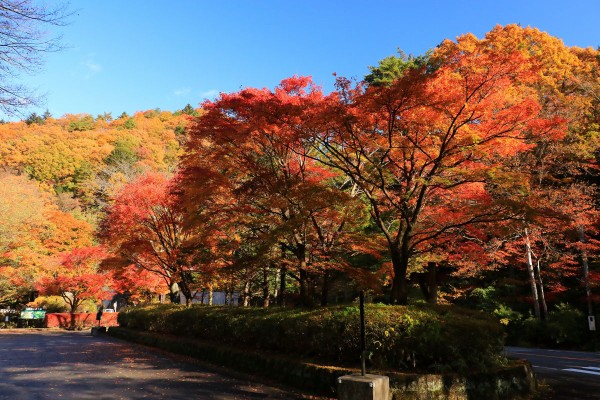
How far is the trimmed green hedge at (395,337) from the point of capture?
7125 mm

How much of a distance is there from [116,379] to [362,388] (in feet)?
19.7

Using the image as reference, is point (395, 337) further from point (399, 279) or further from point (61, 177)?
point (61, 177)

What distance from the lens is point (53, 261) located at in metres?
28.5

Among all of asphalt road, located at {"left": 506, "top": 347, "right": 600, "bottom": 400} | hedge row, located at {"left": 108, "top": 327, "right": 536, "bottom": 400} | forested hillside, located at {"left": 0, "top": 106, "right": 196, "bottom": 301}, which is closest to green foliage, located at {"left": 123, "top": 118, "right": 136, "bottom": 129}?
forested hillside, located at {"left": 0, "top": 106, "right": 196, "bottom": 301}

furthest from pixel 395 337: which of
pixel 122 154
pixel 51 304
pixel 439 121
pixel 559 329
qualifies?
pixel 122 154

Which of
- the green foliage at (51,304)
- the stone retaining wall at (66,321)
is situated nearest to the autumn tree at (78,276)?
the stone retaining wall at (66,321)

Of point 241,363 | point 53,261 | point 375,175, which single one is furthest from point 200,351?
point 53,261

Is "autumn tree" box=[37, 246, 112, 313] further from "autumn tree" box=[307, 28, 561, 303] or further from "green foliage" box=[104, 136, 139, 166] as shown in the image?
"autumn tree" box=[307, 28, 561, 303]

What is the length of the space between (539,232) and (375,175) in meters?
12.4

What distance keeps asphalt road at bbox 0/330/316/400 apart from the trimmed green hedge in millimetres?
1187

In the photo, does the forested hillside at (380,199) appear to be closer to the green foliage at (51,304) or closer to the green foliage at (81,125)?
the green foliage at (51,304)

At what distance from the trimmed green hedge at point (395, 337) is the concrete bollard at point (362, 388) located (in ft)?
4.39

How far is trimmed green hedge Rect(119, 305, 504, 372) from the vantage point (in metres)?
7.12

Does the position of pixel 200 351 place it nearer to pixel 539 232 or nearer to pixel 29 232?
pixel 539 232
